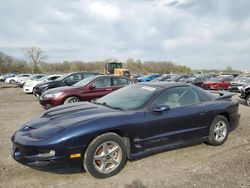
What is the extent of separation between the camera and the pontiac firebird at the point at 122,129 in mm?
3291

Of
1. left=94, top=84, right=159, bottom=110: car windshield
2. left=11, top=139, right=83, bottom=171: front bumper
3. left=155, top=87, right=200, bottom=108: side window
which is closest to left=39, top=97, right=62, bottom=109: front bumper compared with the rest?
left=94, top=84, right=159, bottom=110: car windshield

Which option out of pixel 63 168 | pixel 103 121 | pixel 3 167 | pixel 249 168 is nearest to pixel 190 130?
pixel 249 168

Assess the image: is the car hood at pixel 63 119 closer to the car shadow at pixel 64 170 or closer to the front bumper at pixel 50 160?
the front bumper at pixel 50 160

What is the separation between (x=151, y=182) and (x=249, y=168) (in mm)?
1717

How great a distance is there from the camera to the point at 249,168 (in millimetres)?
3871

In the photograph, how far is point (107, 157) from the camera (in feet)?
11.8

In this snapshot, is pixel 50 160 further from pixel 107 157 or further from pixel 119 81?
pixel 119 81

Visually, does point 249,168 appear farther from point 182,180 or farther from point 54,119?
point 54,119

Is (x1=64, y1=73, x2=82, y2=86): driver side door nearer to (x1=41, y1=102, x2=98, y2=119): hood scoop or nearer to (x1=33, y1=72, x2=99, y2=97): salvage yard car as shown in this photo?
(x1=33, y1=72, x2=99, y2=97): salvage yard car

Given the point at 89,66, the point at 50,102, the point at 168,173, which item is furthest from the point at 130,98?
the point at 89,66

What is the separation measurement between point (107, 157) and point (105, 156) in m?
0.04

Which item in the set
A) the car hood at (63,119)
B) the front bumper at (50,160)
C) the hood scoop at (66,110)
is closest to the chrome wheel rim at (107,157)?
the front bumper at (50,160)

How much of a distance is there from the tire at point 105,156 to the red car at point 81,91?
16.4ft

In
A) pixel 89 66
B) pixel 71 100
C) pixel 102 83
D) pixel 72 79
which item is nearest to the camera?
pixel 71 100
